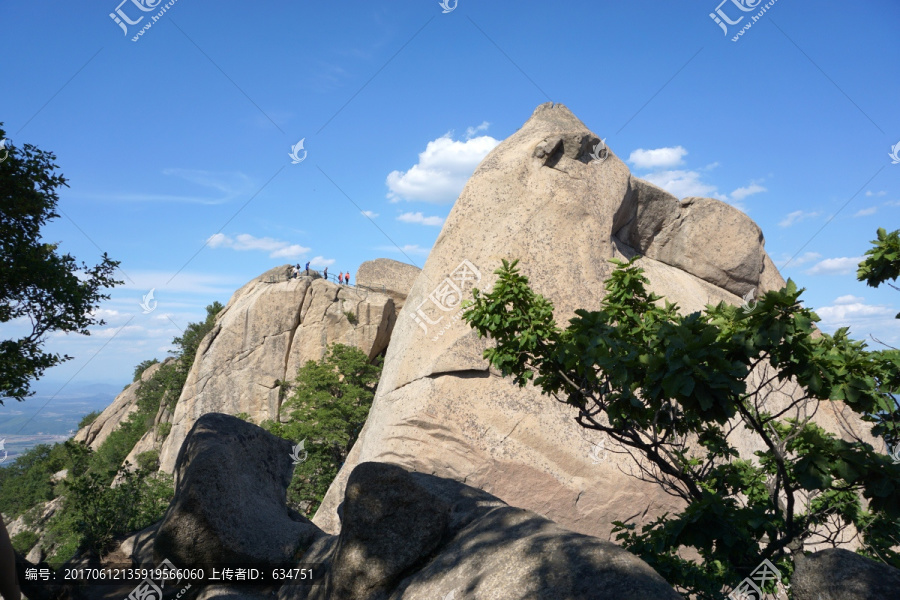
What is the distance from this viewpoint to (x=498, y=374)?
38.7 feet

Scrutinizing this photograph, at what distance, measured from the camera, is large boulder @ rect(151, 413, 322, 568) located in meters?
6.75

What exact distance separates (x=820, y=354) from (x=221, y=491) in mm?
6570

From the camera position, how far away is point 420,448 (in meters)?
11.3

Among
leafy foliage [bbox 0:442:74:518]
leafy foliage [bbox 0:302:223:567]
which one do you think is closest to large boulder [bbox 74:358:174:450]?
leafy foliage [bbox 0:302:223:567]

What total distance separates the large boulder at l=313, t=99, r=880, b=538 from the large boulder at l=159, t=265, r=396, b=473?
17.7 m

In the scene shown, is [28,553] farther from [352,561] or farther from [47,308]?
[352,561]

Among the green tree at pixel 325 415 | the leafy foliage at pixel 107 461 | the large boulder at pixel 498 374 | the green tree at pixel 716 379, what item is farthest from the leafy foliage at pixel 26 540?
the green tree at pixel 716 379

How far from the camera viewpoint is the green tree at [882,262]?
17.2 feet

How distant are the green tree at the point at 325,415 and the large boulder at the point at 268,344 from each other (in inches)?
54.6

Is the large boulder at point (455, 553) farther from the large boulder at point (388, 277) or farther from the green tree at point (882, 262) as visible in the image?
the large boulder at point (388, 277)

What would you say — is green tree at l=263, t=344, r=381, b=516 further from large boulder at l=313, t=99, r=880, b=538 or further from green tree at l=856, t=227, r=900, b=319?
green tree at l=856, t=227, r=900, b=319

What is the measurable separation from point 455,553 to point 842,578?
2709mm

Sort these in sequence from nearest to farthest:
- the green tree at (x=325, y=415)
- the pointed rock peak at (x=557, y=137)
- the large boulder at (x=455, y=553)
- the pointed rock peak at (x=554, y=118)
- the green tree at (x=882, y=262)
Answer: the large boulder at (x=455, y=553)
the green tree at (x=882, y=262)
the pointed rock peak at (x=557, y=137)
the pointed rock peak at (x=554, y=118)
the green tree at (x=325, y=415)

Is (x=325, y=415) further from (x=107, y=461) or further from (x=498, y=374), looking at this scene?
(x=107, y=461)
